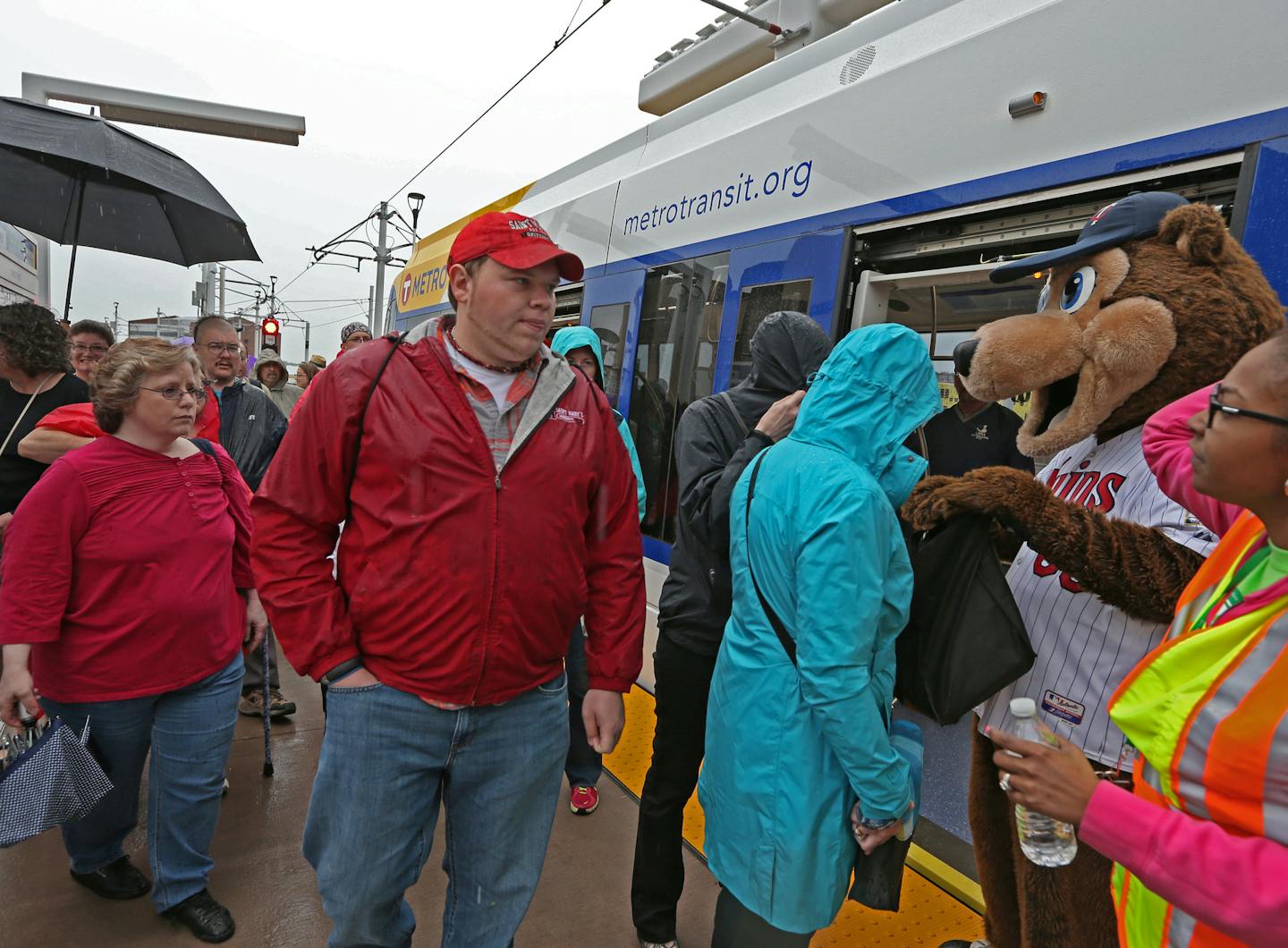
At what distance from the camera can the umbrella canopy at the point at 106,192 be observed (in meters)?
3.52

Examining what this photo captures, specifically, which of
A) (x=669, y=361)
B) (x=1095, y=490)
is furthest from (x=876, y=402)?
(x=669, y=361)

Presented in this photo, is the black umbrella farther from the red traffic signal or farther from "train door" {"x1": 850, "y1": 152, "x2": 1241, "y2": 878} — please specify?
the red traffic signal

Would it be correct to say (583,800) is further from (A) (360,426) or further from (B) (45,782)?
(A) (360,426)

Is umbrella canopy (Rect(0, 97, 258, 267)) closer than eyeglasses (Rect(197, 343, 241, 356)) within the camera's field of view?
Yes

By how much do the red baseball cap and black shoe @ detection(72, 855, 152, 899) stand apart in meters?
2.33

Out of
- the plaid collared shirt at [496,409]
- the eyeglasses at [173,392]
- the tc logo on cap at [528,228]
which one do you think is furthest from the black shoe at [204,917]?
the tc logo on cap at [528,228]

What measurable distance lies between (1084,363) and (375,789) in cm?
184

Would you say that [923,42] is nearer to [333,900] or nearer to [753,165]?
[753,165]

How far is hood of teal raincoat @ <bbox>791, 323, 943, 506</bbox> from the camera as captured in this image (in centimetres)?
173

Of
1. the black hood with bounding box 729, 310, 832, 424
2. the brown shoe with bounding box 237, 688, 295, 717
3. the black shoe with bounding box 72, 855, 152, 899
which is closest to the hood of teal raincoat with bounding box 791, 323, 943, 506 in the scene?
the black hood with bounding box 729, 310, 832, 424

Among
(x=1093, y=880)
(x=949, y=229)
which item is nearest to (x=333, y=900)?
(x=1093, y=880)

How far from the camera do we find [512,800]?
1845 mm

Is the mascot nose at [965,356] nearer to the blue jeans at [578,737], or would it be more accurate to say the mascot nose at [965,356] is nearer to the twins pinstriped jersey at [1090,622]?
the twins pinstriped jersey at [1090,622]

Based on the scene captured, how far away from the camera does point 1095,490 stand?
1790 millimetres
